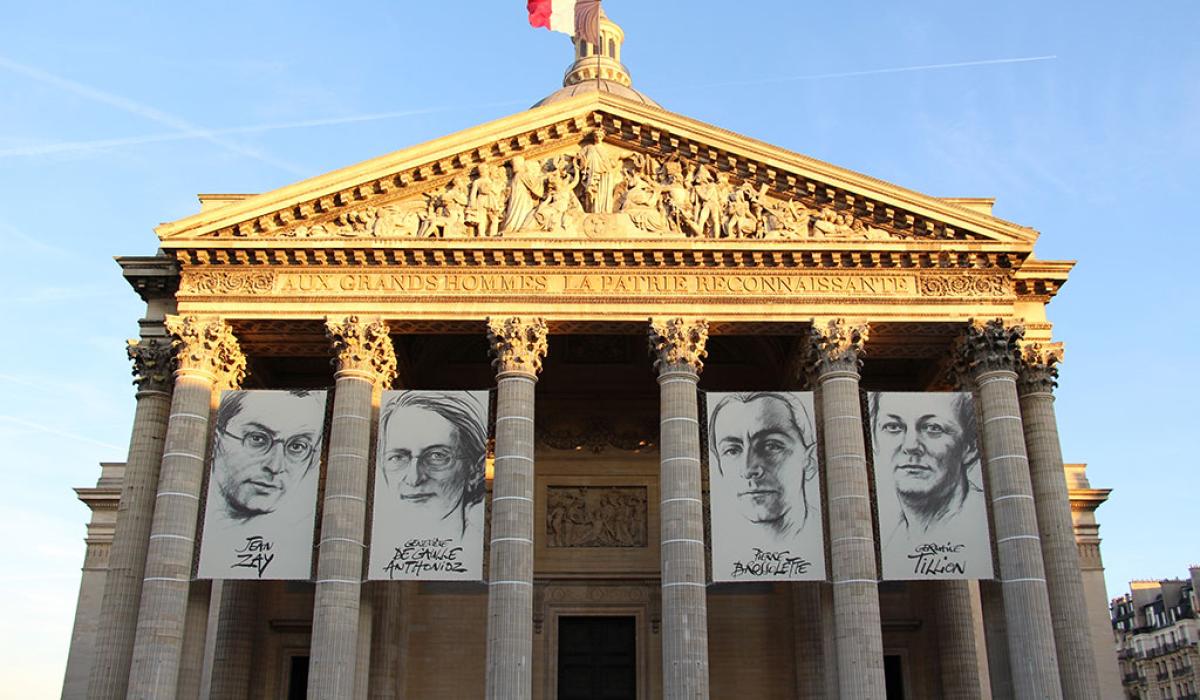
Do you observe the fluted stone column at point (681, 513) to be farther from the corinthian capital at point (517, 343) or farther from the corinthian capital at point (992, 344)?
the corinthian capital at point (992, 344)

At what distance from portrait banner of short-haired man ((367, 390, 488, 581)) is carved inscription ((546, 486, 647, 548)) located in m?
6.40

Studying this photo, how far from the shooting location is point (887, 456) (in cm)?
2556

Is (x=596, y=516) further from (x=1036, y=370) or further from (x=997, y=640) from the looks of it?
(x=1036, y=370)

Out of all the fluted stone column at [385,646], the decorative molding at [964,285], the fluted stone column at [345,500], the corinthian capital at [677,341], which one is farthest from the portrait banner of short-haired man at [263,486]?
the decorative molding at [964,285]

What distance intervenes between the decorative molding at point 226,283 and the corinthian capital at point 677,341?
8.93 meters

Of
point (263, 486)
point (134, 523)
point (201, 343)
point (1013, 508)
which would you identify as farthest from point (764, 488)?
point (134, 523)

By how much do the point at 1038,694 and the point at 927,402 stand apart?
259 inches

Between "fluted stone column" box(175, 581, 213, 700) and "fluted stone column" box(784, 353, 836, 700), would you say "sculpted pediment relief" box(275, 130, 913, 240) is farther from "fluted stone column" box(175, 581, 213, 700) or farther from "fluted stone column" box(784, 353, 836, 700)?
"fluted stone column" box(175, 581, 213, 700)

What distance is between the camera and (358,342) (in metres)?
25.8

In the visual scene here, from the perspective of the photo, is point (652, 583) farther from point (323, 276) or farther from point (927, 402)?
point (323, 276)

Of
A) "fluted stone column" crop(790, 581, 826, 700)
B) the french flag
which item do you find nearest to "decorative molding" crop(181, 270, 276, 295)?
the french flag

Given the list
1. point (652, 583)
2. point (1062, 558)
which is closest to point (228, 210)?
point (652, 583)

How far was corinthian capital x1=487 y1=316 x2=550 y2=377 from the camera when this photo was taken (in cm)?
2570

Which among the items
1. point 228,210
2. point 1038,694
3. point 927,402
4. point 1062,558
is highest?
point 228,210
